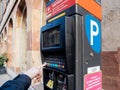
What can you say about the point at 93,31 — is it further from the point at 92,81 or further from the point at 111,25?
the point at 111,25

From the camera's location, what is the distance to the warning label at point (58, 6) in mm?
1416

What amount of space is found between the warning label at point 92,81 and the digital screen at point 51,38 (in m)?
0.34

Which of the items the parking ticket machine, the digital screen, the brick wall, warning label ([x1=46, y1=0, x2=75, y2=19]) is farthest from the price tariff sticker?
the brick wall

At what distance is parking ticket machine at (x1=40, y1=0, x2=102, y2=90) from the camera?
1320 mm

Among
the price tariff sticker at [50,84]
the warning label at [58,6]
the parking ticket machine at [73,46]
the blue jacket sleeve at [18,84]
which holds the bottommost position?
the price tariff sticker at [50,84]

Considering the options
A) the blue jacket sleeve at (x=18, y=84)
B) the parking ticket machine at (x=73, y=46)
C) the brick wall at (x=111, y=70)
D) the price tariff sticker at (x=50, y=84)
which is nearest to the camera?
the blue jacket sleeve at (x=18, y=84)

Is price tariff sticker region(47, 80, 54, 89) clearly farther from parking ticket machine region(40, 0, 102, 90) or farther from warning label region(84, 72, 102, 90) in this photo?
warning label region(84, 72, 102, 90)

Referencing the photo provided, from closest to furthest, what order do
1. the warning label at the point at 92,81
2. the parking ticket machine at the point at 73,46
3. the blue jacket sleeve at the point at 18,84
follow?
1. the blue jacket sleeve at the point at 18,84
2. the parking ticket machine at the point at 73,46
3. the warning label at the point at 92,81

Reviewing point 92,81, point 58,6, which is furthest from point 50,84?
point 58,6

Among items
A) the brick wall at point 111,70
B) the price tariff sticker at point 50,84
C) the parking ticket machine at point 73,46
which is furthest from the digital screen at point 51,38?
the brick wall at point 111,70

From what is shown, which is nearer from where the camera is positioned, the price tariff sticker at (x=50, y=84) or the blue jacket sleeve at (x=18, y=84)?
Answer: the blue jacket sleeve at (x=18, y=84)

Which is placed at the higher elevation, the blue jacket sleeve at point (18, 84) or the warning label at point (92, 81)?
the blue jacket sleeve at point (18, 84)

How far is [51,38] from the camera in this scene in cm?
158

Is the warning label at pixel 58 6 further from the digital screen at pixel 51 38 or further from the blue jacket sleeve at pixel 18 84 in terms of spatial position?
the blue jacket sleeve at pixel 18 84
